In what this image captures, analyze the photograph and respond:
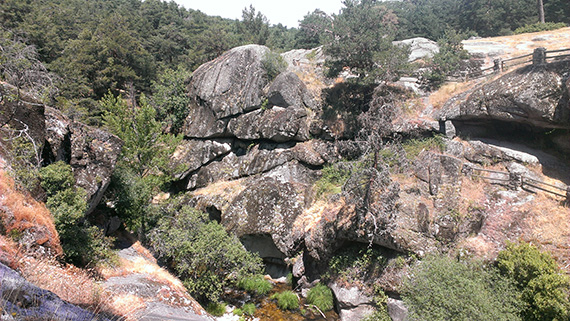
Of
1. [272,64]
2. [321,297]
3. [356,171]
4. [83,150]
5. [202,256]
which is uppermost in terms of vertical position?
[272,64]

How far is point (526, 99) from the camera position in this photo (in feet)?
54.7

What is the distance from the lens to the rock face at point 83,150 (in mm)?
11386

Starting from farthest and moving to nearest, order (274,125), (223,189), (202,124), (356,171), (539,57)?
(202,124) → (274,125) → (223,189) → (539,57) → (356,171)

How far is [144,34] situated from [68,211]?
39.0 m

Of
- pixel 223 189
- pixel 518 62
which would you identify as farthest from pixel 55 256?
pixel 518 62

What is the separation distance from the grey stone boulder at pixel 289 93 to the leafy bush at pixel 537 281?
17.2m

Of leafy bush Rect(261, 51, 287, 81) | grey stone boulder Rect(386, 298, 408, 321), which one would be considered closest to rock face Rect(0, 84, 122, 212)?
grey stone boulder Rect(386, 298, 408, 321)

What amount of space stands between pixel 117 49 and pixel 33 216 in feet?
90.1

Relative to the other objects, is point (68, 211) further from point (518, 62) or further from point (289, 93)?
point (518, 62)

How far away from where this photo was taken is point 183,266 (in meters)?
14.7

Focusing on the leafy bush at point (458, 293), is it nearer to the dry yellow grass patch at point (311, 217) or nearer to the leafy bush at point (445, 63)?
the dry yellow grass patch at point (311, 217)

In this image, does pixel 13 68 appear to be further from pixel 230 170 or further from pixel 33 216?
pixel 230 170

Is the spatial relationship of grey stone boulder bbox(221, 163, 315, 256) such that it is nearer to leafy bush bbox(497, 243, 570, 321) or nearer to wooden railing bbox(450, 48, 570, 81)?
leafy bush bbox(497, 243, 570, 321)

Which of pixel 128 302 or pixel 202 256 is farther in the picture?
pixel 202 256
